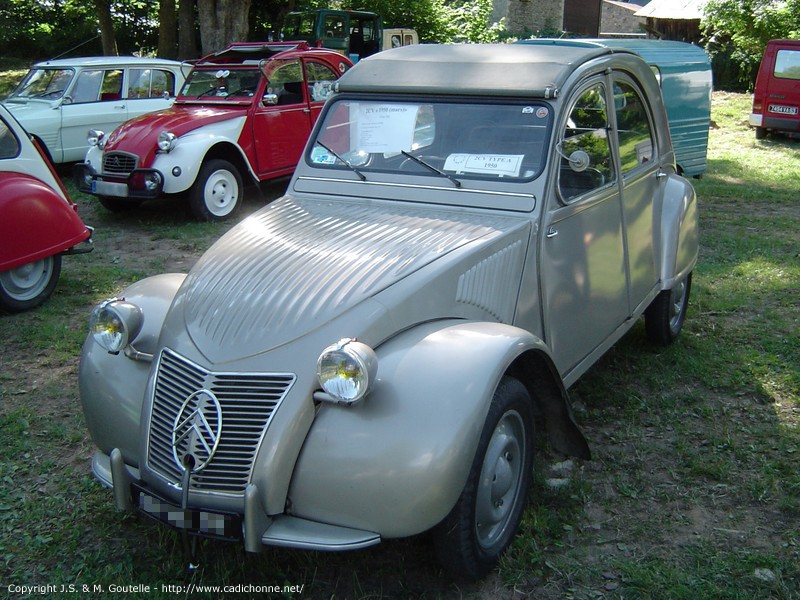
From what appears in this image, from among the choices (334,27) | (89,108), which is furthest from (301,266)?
(334,27)

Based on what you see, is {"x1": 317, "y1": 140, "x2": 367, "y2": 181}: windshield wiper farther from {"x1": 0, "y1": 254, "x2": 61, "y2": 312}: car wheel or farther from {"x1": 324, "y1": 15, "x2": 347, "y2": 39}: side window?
{"x1": 324, "y1": 15, "x2": 347, "y2": 39}: side window

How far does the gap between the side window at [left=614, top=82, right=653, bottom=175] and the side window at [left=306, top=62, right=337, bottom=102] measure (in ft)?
19.4

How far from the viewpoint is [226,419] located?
2.76m

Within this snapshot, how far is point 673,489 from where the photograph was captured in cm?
379

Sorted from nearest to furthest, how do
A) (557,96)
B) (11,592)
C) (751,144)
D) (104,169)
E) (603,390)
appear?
1. (11,592)
2. (557,96)
3. (603,390)
4. (104,169)
5. (751,144)

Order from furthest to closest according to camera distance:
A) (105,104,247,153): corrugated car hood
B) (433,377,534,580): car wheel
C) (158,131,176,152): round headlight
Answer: (105,104,247,153): corrugated car hood < (158,131,176,152): round headlight < (433,377,534,580): car wheel

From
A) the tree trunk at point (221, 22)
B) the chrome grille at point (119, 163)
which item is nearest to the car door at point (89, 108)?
the chrome grille at point (119, 163)

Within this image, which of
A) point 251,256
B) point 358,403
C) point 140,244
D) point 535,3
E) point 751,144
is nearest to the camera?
point 358,403

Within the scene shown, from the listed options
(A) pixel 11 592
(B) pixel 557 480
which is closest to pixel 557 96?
(B) pixel 557 480

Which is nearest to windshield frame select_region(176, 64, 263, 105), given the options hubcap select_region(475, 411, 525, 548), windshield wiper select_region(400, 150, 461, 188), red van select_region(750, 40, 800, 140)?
windshield wiper select_region(400, 150, 461, 188)

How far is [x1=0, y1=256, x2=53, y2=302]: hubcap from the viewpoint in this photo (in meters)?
6.09

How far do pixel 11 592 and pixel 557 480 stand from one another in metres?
2.39

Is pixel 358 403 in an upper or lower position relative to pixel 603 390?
upper

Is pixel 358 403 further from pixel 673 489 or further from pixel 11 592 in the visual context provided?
pixel 673 489
